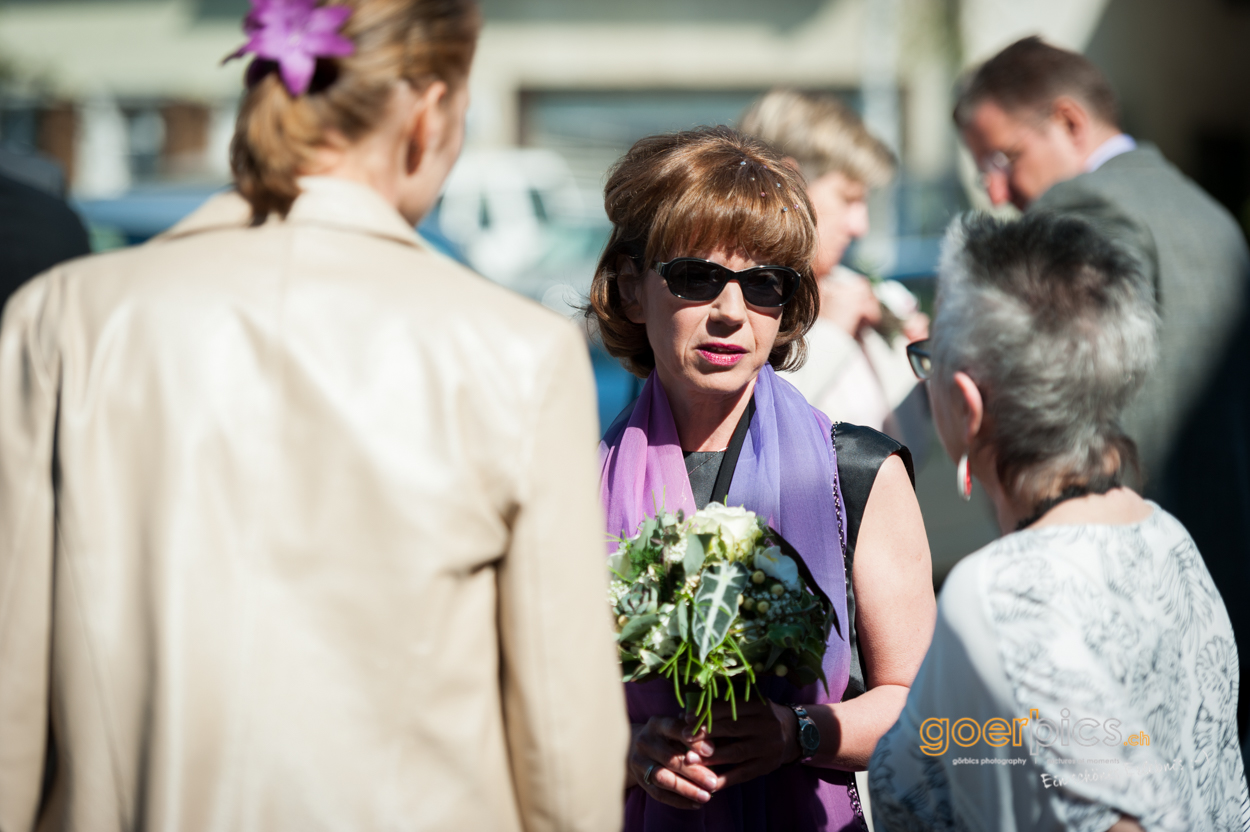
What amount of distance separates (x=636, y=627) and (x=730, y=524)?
242mm

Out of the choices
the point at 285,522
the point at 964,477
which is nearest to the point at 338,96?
the point at 285,522

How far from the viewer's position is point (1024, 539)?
1563mm

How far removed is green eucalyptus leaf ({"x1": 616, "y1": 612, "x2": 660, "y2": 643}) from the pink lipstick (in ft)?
2.04

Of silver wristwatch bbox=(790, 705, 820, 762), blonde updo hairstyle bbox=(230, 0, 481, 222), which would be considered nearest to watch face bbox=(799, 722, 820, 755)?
silver wristwatch bbox=(790, 705, 820, 762)

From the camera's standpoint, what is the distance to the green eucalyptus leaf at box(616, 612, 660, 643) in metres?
1.76

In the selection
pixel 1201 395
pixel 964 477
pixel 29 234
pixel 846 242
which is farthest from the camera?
pixel 846 242

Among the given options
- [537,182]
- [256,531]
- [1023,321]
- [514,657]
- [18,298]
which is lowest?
[537,182]

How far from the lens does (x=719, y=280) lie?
7.02 feet

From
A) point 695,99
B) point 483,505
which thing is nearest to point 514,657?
point 483,505

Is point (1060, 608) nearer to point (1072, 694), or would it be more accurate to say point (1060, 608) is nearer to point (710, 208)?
point (1072, 694)

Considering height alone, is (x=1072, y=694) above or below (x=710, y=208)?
below

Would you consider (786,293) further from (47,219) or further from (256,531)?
(47,219)

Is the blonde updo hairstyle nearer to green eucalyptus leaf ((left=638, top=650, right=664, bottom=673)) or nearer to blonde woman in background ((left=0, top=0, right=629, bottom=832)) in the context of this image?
blonde woman in background ((left=0, top=0, right=629, bottom=832))

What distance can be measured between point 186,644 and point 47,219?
6.30 feet
